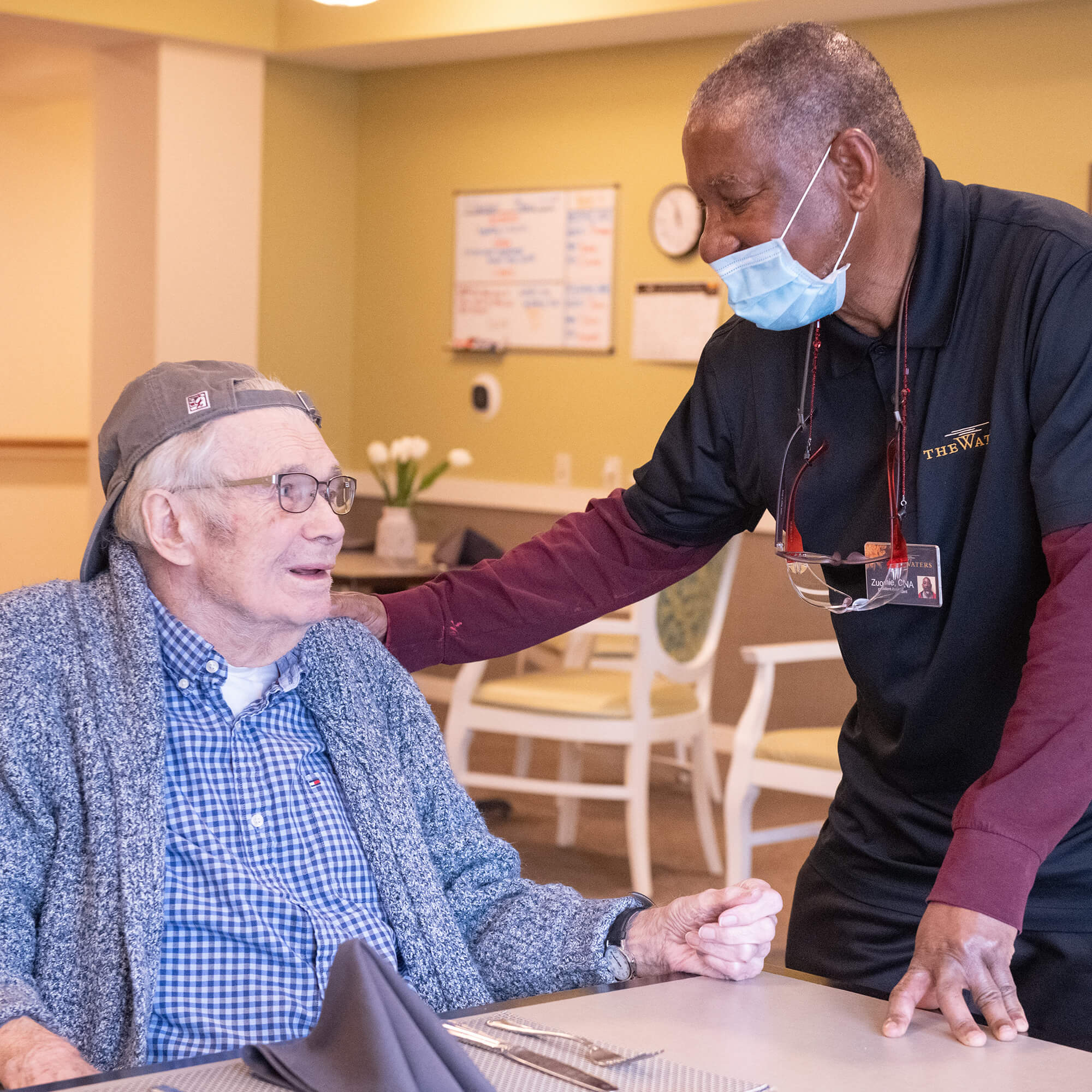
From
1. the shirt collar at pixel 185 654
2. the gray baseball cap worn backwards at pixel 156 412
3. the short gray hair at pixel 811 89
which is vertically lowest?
the shirt collar at pixel 185 654

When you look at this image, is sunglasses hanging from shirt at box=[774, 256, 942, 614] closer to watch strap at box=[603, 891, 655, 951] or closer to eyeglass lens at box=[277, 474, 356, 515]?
watch strap at box=[603, 891, 655, 951]

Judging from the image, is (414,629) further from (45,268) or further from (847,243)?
(45,268)

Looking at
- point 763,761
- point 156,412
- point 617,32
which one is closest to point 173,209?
point 617,32

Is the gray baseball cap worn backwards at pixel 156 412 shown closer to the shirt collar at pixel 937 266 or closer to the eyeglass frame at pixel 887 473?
the eyeglass frame at pixel 887 473

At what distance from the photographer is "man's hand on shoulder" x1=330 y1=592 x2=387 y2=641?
1779 mm

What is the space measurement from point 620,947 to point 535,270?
472 centimetres

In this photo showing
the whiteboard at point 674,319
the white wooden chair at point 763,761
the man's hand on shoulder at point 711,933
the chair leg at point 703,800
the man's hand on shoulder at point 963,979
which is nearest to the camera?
the man's hand on shoulder at point 963,979

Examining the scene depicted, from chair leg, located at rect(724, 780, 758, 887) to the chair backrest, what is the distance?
0.52 meters

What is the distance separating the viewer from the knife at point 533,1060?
3.43ft

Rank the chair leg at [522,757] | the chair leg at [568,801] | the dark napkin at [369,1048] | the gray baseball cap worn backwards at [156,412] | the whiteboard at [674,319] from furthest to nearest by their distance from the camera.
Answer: the whiteboard at [674,319] → the chair leg at [522,757] → the chair leg at [568,801] → the gray baseball cap worn backwards at [156,412] → the dark napkin at [369,1048]

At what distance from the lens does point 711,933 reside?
137cm

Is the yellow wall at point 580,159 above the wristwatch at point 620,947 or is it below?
above

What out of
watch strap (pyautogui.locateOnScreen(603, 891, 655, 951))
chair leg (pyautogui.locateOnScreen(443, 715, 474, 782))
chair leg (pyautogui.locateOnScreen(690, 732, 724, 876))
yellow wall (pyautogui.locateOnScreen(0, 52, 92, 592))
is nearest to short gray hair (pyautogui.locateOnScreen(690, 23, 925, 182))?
watch strap (pyautogui.locateOnScreen(603, 891, 655, 951))

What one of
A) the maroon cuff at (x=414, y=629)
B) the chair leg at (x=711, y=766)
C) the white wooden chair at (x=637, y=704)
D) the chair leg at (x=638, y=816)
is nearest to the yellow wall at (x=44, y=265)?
the chair leg at (x=711, y=766)
